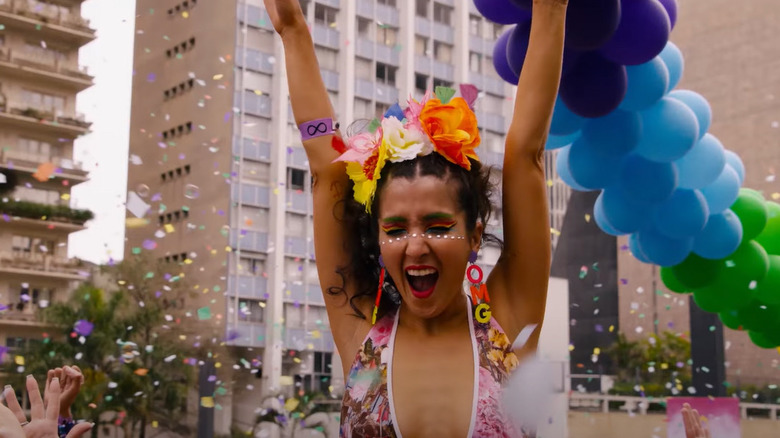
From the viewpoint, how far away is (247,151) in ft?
75.7

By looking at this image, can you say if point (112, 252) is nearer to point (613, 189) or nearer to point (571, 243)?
point (571, 243)

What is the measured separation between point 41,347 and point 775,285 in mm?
14589

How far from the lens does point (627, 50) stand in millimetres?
3633

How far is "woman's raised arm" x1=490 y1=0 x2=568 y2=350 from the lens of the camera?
1.53 meters

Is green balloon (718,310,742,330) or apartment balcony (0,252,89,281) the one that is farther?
apartment balcony (0,252,89,281)

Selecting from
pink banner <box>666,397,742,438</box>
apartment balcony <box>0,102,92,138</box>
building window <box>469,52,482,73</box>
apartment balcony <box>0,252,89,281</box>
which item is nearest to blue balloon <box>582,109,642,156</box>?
pink banner <box>666,397,742,438</box>

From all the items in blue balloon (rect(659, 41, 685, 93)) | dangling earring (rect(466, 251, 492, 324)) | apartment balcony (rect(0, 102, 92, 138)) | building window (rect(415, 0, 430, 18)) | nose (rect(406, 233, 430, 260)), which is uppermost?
building window (rect(415, 0, 430, 18))

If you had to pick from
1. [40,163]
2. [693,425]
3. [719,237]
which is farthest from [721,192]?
[40,163]

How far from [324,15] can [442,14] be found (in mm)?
3457

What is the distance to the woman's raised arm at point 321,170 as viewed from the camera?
1664 millimetres

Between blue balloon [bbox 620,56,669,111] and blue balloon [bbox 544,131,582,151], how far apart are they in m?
0.31

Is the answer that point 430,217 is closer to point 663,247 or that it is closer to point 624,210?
point 624,210

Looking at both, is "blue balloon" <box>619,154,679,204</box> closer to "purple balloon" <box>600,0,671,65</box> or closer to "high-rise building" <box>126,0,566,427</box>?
"purple balloon" <box>600,0,671,65</box>

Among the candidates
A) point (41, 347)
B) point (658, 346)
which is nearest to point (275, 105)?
point (41, 347)
